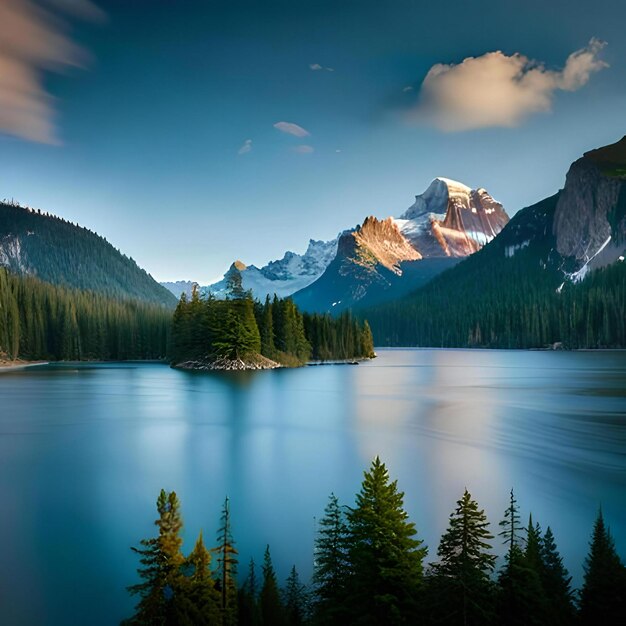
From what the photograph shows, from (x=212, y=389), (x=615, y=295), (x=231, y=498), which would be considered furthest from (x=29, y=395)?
(x=615, y=295)

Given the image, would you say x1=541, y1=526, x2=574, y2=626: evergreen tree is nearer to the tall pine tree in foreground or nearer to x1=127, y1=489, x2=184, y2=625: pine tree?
the tall pine tree in foreground

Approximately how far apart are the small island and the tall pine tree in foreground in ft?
279

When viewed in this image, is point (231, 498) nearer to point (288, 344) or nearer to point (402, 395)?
point (402, 395)

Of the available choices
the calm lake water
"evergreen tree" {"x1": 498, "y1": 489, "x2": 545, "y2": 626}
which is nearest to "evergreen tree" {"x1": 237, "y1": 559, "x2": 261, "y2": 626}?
the calm lake water

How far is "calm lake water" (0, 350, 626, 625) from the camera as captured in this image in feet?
56.7

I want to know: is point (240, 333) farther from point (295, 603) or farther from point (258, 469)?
point (295, 603)

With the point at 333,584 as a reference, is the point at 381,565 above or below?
above

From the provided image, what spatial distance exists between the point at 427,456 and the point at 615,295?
557 ft

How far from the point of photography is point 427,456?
31.5 m

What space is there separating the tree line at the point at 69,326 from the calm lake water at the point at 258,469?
78.6 metres

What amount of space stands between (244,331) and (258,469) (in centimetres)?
6986

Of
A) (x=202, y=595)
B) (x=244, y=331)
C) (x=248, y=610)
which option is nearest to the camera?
(x=202, y=595)

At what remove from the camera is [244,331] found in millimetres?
98625

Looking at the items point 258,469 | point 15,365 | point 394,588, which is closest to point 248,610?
point 394,588
